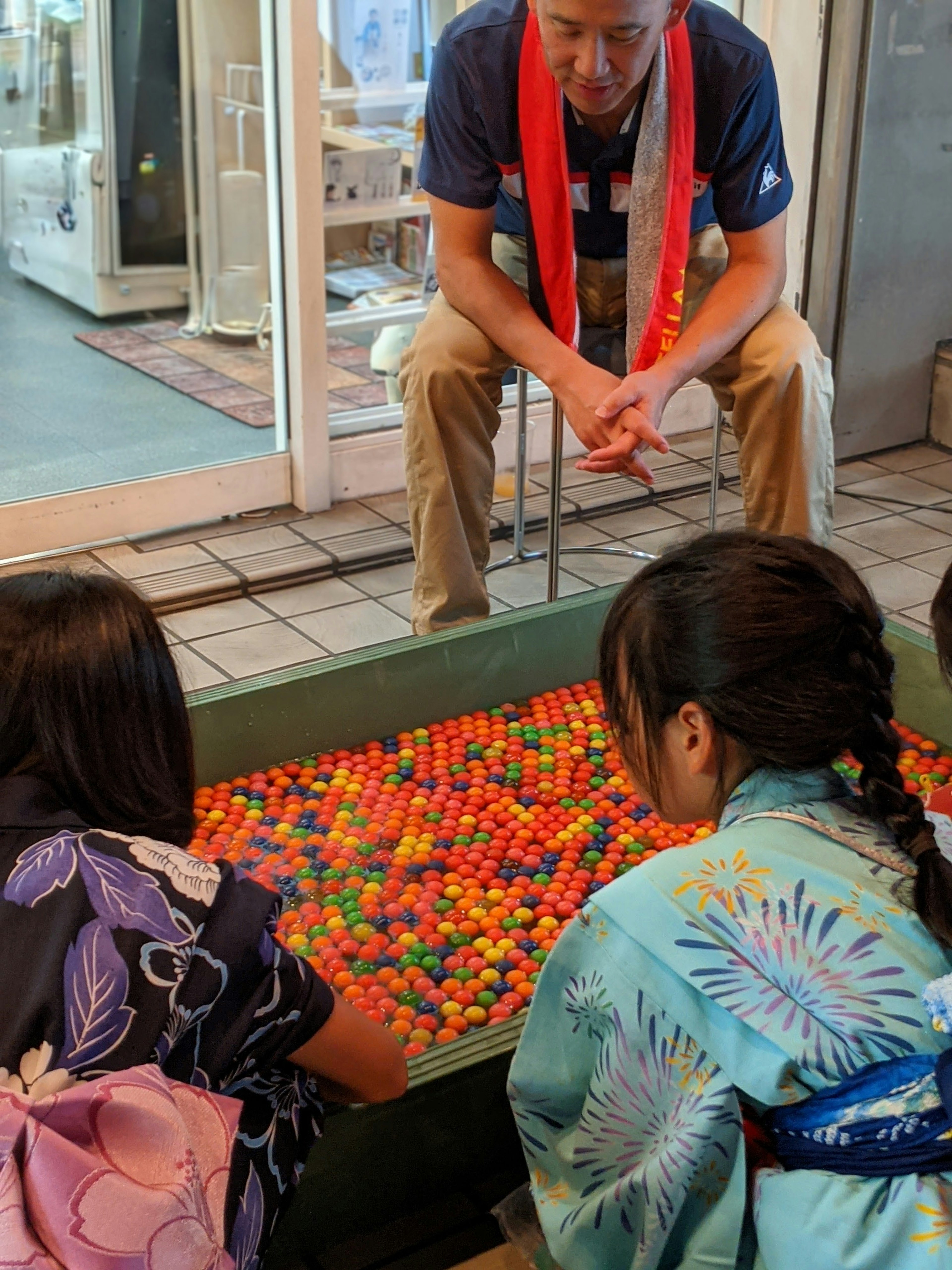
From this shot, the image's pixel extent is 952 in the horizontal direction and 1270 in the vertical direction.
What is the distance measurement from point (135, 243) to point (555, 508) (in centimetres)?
145

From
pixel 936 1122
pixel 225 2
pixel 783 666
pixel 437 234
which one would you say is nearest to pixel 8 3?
pixel 225 2

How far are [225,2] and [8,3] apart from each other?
1.51 feet

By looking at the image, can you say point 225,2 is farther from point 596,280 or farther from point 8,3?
point 596,280

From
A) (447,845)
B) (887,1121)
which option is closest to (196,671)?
(447,845)

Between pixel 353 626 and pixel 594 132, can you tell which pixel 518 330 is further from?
pixel 353 626

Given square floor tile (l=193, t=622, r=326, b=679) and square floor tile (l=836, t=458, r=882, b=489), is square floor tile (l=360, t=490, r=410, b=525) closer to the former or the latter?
square floor tile (l=193, t=622, r=326, b=679)

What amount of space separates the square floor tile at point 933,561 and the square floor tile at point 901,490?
0.87ft

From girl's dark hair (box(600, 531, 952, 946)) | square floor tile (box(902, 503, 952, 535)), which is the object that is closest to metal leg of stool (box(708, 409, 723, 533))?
square floor tile (box(902, 503, 952, 535))

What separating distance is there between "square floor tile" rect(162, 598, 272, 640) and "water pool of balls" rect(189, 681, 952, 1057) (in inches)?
29.7

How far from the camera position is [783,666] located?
1.15m

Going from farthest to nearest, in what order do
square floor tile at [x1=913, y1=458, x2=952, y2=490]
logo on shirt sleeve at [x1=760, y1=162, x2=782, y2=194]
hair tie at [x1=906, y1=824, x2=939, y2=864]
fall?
1. square floor tile at [x1=913, y1=458, x2=952, y2=490]
2. logo on shirt sleeve at [x1=760, y1=162, x2=782, y2=194]
3. hair tie at [x1=906, y1=824, x2=939, y2=864]

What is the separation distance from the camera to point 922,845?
43.5 inches

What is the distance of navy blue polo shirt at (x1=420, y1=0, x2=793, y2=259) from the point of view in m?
2.18

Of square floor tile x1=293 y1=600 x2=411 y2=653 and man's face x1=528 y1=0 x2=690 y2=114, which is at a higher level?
man's face x1=528 y1=0 x2=690 y2=114
